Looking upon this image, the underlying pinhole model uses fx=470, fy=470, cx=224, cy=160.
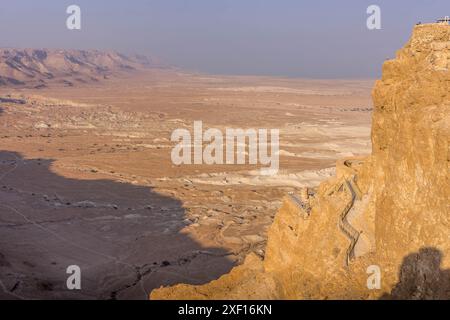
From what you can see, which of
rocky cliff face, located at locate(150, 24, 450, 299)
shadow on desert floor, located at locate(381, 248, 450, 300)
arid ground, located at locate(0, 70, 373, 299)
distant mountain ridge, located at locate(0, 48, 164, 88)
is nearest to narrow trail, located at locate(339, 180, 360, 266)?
rocky cliff face, located at locate(150, 24, 450, 299)

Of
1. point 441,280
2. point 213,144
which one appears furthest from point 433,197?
point 213,144

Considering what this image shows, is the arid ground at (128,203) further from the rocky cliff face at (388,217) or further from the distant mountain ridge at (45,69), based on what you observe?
the distant mountain ridge at (45,69)

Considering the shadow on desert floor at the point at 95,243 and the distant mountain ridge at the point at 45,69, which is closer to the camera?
the shadow on desert floor at the point at 95,243

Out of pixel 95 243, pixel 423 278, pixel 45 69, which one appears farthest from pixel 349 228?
pixel 45 69

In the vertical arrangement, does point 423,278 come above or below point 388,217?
below

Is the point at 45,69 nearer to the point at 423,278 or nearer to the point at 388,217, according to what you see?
the point at 388,217

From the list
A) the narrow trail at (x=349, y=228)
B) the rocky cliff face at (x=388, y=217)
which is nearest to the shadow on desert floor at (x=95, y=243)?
the rocky cliff face at (x=388, y=217)

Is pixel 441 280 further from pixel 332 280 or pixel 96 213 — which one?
pixel 96 213
